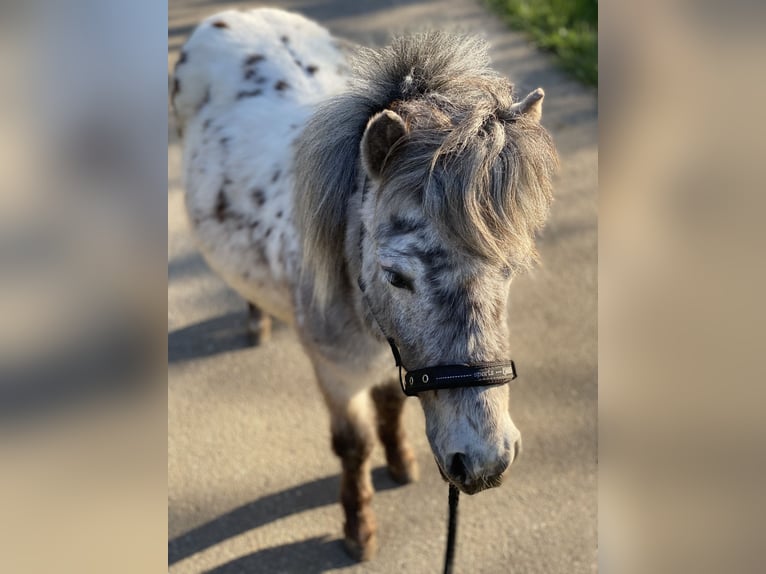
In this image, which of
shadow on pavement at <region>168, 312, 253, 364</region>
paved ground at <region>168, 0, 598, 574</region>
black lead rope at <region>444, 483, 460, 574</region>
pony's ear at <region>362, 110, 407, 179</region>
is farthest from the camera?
shadow on pavement at <region>168, 312, 253, 364</region>

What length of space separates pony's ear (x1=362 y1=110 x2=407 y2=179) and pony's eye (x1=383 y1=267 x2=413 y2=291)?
285mm

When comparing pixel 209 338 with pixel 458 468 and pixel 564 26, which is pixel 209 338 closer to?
pixel 458 468

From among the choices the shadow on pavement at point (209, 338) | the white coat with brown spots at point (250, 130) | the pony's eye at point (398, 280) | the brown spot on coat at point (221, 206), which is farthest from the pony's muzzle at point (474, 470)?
the shadow on pavement at point (209, 338)

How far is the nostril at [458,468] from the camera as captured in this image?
5.07ft

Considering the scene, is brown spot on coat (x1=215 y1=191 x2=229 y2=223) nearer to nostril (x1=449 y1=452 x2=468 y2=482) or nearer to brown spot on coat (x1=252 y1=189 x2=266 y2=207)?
brown spot on coat (x1=252 y1=189 x2=266 y2=207)

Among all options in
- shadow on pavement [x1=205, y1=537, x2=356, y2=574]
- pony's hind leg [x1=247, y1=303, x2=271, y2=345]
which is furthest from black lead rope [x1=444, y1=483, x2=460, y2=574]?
pony's hind leg [x1=247, y1=303, x2=271, y2=345]

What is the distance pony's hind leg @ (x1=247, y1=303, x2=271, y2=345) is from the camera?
11.4 feet

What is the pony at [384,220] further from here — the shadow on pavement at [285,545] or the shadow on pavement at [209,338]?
the shadow on pavement at [209,338]

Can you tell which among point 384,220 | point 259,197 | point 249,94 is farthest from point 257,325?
point 384,220

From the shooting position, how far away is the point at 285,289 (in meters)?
2.55

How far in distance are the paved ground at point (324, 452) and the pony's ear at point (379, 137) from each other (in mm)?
1681
